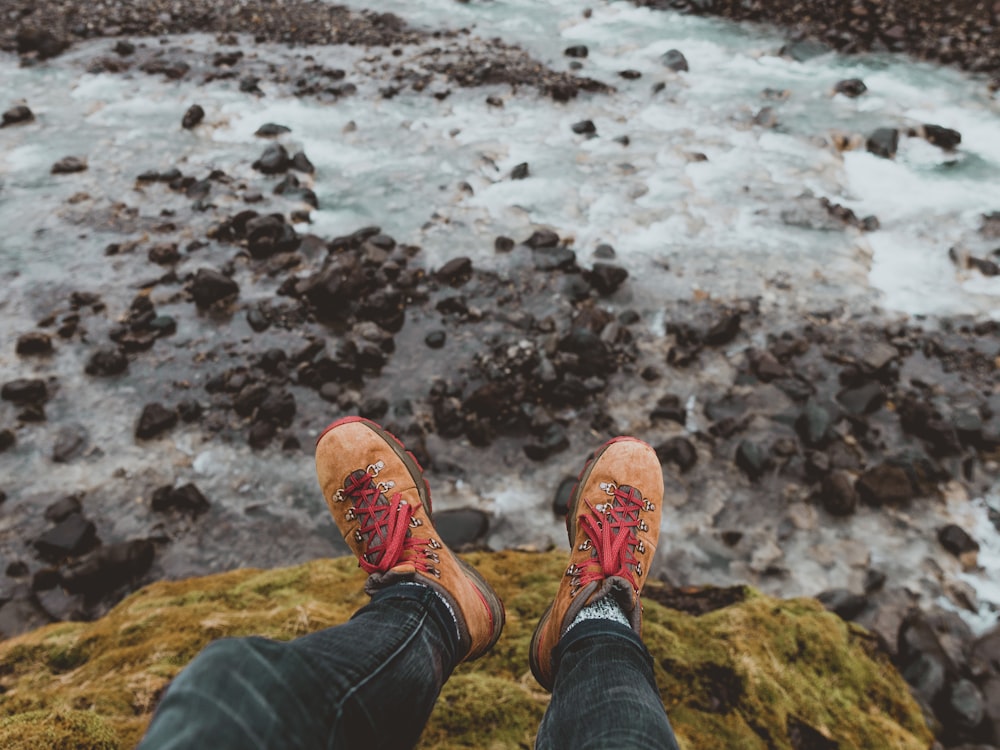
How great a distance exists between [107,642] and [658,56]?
30.5 ft

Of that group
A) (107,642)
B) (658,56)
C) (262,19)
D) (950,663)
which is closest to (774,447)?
(950,663)

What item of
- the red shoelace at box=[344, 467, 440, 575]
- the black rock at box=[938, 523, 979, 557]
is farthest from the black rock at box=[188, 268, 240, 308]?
the black rock at box=[938, 523, 979, 557]

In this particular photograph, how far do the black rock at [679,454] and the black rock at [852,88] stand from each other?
6223mm

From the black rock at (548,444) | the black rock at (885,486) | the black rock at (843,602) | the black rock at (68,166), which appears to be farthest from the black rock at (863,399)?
the black rock at (68,166)

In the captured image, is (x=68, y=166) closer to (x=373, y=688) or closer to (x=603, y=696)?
(x=373, y=688)

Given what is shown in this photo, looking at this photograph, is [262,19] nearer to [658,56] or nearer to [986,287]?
[658,56]

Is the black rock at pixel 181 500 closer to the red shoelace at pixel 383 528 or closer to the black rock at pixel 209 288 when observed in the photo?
the red shoelace at pixel 383 528

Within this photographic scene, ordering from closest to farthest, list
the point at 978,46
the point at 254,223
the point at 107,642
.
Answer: the point at 107,642, the point at 254,223, the point at 978,46

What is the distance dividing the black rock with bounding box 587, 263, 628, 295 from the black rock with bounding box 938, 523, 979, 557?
2.73 meters

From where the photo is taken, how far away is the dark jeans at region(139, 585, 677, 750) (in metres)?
1.22

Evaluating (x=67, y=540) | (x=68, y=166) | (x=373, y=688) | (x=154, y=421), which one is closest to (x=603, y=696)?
(x=373, y=688)

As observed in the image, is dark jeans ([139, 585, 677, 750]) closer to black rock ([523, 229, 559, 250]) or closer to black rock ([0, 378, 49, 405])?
black rock ([0, 378, 49, 405])

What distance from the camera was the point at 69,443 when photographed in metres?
4.07

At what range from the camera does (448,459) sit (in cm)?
407
